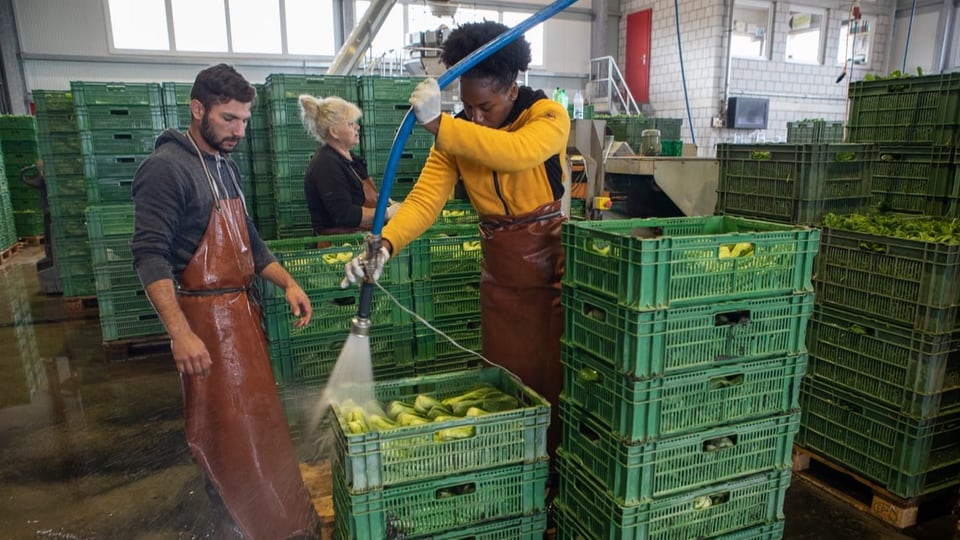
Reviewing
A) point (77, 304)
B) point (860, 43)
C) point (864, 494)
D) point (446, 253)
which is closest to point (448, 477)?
point (446, 253)

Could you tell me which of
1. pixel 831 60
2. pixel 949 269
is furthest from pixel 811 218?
pixel 831 60

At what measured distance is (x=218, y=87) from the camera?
221 centimetres

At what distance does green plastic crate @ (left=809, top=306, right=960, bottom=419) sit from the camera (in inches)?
105

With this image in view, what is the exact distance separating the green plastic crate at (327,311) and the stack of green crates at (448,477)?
3.80 ft

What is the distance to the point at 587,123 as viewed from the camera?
5188 mm

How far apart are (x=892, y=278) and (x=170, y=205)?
2.99m

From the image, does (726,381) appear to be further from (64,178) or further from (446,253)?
(64,178)

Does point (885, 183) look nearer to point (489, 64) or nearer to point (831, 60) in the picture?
point (489, 64)

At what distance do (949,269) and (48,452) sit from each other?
15.5 ft

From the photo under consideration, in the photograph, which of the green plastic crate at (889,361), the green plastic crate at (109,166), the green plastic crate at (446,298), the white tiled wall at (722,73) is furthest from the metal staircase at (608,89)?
the green plastic crate at (889,361)

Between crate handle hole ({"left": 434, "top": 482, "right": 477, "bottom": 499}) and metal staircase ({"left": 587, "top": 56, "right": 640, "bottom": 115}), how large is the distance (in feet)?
43.1

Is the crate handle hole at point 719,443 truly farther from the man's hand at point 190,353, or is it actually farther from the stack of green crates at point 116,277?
the stack of green crates at point 116,277

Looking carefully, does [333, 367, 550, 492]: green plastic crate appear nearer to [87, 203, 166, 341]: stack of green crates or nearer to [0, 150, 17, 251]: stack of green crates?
[87, 203, 166, 341]: stack of green crates

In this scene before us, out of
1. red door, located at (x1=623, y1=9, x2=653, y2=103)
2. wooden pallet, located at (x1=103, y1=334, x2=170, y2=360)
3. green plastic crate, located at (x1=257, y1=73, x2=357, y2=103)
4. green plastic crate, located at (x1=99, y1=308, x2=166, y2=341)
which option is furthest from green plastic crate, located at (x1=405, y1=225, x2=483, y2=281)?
red door, located at (x1=623, y1=9, x2=653, y2=103)
